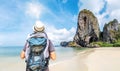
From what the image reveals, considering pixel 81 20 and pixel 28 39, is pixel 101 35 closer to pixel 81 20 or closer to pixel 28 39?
pixel 81 20

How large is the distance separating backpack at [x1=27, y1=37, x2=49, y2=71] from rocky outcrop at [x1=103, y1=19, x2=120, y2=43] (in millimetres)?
93064

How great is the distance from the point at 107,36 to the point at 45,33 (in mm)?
96268

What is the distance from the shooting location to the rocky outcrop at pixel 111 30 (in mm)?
96250

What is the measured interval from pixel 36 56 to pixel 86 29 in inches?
4068

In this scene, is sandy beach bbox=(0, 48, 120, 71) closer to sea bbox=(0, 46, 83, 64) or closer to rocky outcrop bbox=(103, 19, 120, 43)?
sea bbox=(0, 46, 83, 64)

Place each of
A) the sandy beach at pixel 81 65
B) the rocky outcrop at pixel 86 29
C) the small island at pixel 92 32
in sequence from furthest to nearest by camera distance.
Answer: the rocky outcrop at pixel 86 29, the small island at pixel 92 32, the sandy beach at pixel 81 65

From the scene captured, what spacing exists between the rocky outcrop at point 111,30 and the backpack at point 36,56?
9306cm

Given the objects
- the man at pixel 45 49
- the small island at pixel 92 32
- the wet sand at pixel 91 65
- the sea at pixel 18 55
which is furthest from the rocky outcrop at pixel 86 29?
the man at pixel 45 49

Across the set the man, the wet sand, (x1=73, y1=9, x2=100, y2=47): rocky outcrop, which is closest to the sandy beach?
the wet sand

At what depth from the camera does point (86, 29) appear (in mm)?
106688

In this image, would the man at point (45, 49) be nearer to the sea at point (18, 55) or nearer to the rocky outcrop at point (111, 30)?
the sea at point (18, 55)

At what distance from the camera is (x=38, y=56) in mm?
4145

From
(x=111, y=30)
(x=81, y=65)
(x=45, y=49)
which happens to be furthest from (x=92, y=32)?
(x=45, y=49)

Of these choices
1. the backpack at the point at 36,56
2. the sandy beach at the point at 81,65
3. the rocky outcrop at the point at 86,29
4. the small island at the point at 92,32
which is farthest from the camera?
the rocky outcrop at the point at 86,29
